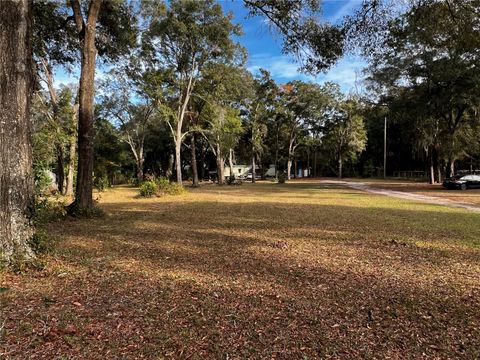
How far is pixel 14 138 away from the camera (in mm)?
4375

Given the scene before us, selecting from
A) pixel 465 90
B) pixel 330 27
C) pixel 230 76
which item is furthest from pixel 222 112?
pixel 330 27

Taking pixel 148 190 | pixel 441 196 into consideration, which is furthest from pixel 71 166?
pixel 441 196

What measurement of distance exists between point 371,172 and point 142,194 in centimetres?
4584

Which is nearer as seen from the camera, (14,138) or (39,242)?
(14,138)

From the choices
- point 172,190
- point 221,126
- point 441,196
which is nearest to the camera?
point 441,196

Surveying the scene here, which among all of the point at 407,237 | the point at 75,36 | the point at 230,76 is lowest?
the point at 407,237

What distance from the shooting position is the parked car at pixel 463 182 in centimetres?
2630

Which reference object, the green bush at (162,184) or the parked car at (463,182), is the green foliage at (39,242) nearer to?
the green bush at (162,184)

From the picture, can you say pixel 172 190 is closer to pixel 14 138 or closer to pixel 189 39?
pixel 189 39

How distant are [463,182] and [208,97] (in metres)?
18.9

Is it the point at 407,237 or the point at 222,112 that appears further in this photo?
the point at 222,112

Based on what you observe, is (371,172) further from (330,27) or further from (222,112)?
(330,27)

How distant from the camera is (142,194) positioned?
20047mm

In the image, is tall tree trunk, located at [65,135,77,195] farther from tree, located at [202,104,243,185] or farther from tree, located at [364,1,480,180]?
tree, located at [364,1,480,180]
